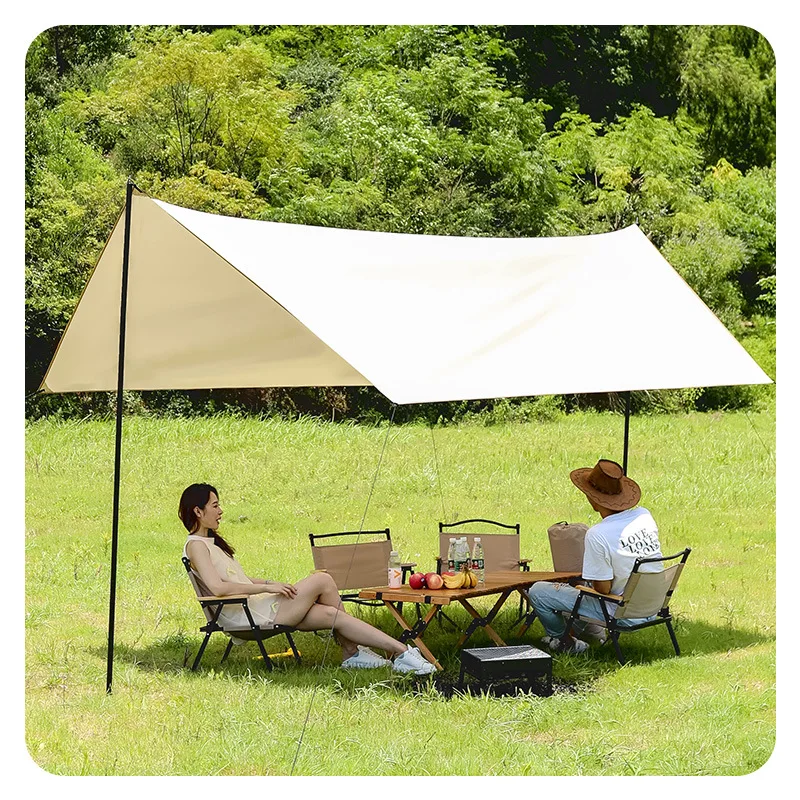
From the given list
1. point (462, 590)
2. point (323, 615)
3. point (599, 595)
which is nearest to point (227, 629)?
point (323, 615)

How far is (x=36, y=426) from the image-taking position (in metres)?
15.3

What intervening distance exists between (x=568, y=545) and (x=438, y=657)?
1.14m

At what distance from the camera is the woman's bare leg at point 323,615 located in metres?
5.52

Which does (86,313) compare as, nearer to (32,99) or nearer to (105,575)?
(105,575)

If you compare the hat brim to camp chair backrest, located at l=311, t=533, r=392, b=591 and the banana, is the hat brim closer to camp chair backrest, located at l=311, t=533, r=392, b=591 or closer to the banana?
the banana

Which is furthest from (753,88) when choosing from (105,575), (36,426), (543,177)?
(105,575)

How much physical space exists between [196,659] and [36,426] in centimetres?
1031

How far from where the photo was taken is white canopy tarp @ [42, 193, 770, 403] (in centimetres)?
516

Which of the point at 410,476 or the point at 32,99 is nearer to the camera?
the point at 410,476

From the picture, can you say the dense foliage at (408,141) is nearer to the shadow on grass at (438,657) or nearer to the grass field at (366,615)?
the grass field at (366,615)

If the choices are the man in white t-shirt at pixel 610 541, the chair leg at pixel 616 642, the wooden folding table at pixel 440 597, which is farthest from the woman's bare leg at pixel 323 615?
the chair leg at pixel 616 642

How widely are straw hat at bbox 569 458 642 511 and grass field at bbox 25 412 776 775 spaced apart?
77 centimetres

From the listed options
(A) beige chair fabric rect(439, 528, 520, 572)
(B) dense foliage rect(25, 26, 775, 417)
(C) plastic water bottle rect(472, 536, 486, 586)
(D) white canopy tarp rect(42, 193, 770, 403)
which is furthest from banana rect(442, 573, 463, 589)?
(B) dense foliage rect(25, 26, 775, 417)

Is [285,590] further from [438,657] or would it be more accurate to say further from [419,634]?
[438,657]
